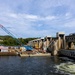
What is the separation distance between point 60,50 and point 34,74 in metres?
81.9

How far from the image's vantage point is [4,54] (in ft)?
409

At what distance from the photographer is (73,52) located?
11044 centimetres

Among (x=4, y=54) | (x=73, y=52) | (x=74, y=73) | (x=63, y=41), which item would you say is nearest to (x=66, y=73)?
(x=74, y=73)

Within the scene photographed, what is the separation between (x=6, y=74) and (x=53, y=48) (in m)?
83.8

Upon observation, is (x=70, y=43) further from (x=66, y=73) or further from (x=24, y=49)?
(x=66, y=73)

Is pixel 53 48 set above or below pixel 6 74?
above

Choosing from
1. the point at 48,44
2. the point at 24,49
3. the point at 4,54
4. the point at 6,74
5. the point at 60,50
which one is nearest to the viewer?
the point at 6,74

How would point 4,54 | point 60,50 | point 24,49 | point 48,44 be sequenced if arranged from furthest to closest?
point 48,44, point 24,49, point 60,50, point 4,54

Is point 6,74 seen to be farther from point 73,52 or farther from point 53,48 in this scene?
point 53,48

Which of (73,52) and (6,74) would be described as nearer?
(6,74)

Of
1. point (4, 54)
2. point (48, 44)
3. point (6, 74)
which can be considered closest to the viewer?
Answer: point (6, 74)

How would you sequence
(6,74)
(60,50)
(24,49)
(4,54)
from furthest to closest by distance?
(24,49)
(60,50)
(4,54)
(6,74)

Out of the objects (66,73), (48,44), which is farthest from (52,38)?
(66,73)

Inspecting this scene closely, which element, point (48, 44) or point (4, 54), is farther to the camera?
point (48, 44)
